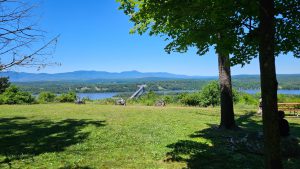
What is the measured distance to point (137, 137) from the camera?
43.6 feet

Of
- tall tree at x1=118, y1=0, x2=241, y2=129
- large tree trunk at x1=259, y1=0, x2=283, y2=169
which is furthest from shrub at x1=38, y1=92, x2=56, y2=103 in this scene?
large tree trunk at x1=259, y1=0, x2=283, y2=169

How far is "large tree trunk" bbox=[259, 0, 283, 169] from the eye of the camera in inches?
264

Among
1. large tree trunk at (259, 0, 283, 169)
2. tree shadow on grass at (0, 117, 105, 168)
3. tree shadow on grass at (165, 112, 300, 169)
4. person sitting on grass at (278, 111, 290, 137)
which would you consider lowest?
tree shadow on grass at (165, 112, 300, 169)

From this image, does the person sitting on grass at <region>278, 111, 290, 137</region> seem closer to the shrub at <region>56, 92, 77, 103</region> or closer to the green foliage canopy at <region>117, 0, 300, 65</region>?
the green foliage canopy at <region>117, 0, 300, 65</region>

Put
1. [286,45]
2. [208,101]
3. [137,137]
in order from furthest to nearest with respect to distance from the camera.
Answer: [208,101], [137,137], [286,45]

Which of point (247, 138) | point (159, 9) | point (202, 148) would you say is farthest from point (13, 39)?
point (247, 138)

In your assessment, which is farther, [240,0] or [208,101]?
[208,101]

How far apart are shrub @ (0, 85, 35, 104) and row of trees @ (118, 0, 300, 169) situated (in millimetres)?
31022

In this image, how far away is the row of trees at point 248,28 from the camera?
6.74 metres

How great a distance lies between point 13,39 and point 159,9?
3477mm

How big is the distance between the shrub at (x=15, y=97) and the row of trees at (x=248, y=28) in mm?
31022

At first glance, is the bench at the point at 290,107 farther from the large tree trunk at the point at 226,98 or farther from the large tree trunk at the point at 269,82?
the large tree trunk at the point at 269,82

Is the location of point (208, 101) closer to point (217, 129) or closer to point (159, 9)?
point (217, 129)

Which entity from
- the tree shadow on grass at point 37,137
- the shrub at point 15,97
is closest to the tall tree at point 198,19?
the tree shadow on grass at point 37,137
